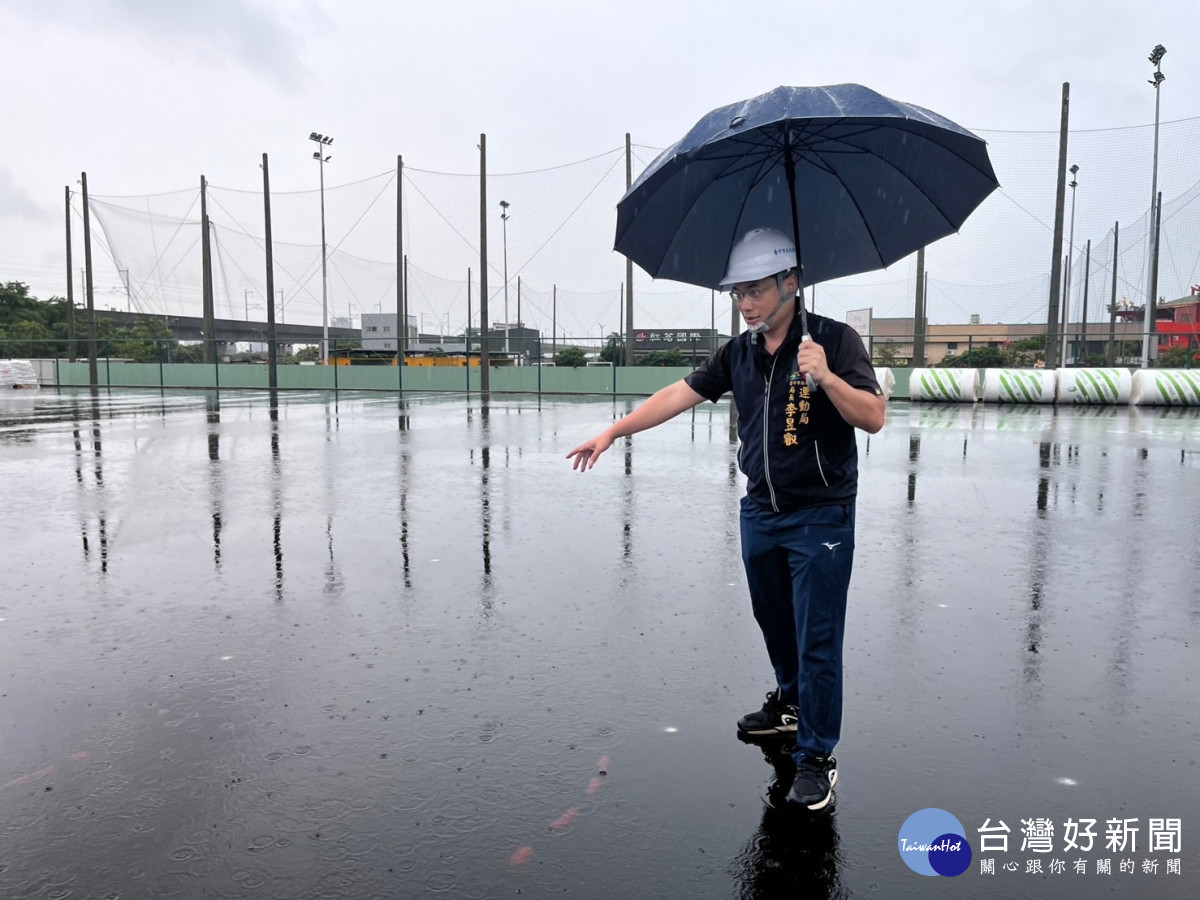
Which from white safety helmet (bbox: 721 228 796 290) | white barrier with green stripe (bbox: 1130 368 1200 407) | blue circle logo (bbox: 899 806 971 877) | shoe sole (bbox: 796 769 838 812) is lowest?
Answer: blue circle logo (bbox: 899 806 971 877)

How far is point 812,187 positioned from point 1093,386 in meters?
22.8

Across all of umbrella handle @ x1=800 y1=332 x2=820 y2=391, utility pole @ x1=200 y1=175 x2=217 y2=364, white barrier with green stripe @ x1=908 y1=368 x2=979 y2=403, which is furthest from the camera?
utility pole @ x1=200 y1=175 x2=217 y2=364

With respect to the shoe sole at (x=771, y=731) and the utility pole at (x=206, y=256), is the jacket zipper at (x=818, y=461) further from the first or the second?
the utility pole at (x=206, y=256)

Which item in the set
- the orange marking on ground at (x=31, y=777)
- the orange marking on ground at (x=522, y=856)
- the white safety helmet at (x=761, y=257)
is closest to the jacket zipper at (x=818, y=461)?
the white safety helmet at (x=761, y=257)

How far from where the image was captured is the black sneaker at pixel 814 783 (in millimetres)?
2869

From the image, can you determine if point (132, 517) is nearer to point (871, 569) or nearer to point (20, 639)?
point (20, 639)

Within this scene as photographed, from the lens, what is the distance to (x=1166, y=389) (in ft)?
72.6

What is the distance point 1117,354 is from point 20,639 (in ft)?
157

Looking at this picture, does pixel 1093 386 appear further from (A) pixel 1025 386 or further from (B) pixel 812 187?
(B) pixel 812 187

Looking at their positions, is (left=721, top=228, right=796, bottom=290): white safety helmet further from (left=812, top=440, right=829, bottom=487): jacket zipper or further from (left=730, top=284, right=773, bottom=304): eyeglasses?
(left=812, top=440, right=829, bottom=487): jacket zipper

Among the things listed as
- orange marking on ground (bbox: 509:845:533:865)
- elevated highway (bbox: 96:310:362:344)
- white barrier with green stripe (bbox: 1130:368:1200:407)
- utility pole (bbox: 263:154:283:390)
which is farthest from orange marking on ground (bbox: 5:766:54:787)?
elevated highway (bbox: 96:310:362:344)

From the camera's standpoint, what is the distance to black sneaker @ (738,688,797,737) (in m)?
3.42

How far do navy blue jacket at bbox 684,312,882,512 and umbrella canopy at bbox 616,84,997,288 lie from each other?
0.38 m

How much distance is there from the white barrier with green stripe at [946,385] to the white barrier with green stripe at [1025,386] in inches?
25.2
